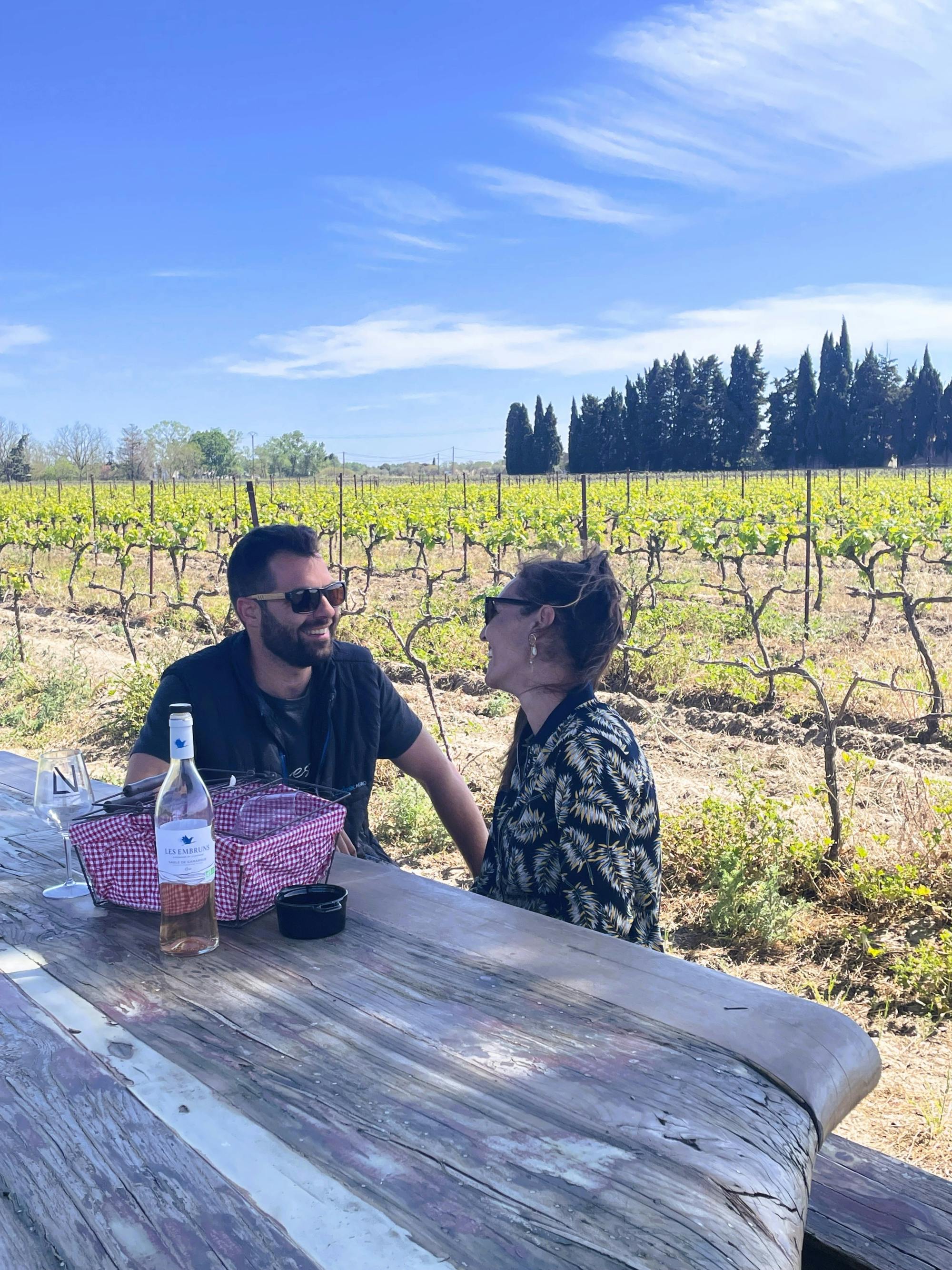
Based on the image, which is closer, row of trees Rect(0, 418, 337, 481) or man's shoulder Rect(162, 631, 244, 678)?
man's shoulder Rect(162, 631, 244, 678)

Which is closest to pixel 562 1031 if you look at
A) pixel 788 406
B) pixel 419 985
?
pixel 419 985

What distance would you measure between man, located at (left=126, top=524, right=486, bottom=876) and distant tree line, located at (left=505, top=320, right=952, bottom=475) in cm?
5387

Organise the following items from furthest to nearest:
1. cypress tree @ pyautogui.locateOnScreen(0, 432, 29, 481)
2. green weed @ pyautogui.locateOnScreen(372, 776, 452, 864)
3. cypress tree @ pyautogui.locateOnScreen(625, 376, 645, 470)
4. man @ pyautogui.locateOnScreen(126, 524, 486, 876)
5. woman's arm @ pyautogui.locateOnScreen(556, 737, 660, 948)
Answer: cypress tree @ pyautogui.locateOnScreen(0, 432, 29, 481)
cypress tree @ pyautogui.locateOnScreen(625, 376, 645, 470)
green weed @ pyautogui.locateOnScreen(372, 776, 452, 864)
man @ pyautogui.locateOnScreen(126, 524, 486, 876)
woman's arm @ pyautogui.locateOnScreen(556, 737, 660, 948)

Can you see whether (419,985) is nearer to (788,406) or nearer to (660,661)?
(660,661)

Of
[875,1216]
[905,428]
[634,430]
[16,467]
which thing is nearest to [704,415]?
[634,430]

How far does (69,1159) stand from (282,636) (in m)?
1.64

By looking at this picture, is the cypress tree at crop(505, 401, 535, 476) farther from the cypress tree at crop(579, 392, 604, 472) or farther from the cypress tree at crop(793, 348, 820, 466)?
the cypress tree at crop(793, 348, 820, 466)

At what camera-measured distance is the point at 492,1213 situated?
2.88ft

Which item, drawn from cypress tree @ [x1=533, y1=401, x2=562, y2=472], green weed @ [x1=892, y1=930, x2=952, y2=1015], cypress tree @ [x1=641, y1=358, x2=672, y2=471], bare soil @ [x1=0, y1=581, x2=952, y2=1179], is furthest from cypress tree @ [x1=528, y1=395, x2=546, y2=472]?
green weed @ [x1=892, y1=930, x2=952, y2=1015]

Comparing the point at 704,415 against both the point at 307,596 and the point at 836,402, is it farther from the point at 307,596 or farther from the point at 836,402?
the point at 307,596

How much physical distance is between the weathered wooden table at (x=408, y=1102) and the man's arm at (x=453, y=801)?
1.01 m

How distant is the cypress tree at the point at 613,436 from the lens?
58.4 m

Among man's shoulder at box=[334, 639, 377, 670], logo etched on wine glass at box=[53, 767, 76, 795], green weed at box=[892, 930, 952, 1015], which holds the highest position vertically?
man's shoulder at box=[334, 639, 377, 670]

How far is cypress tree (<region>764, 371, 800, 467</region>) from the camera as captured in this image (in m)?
56.4
